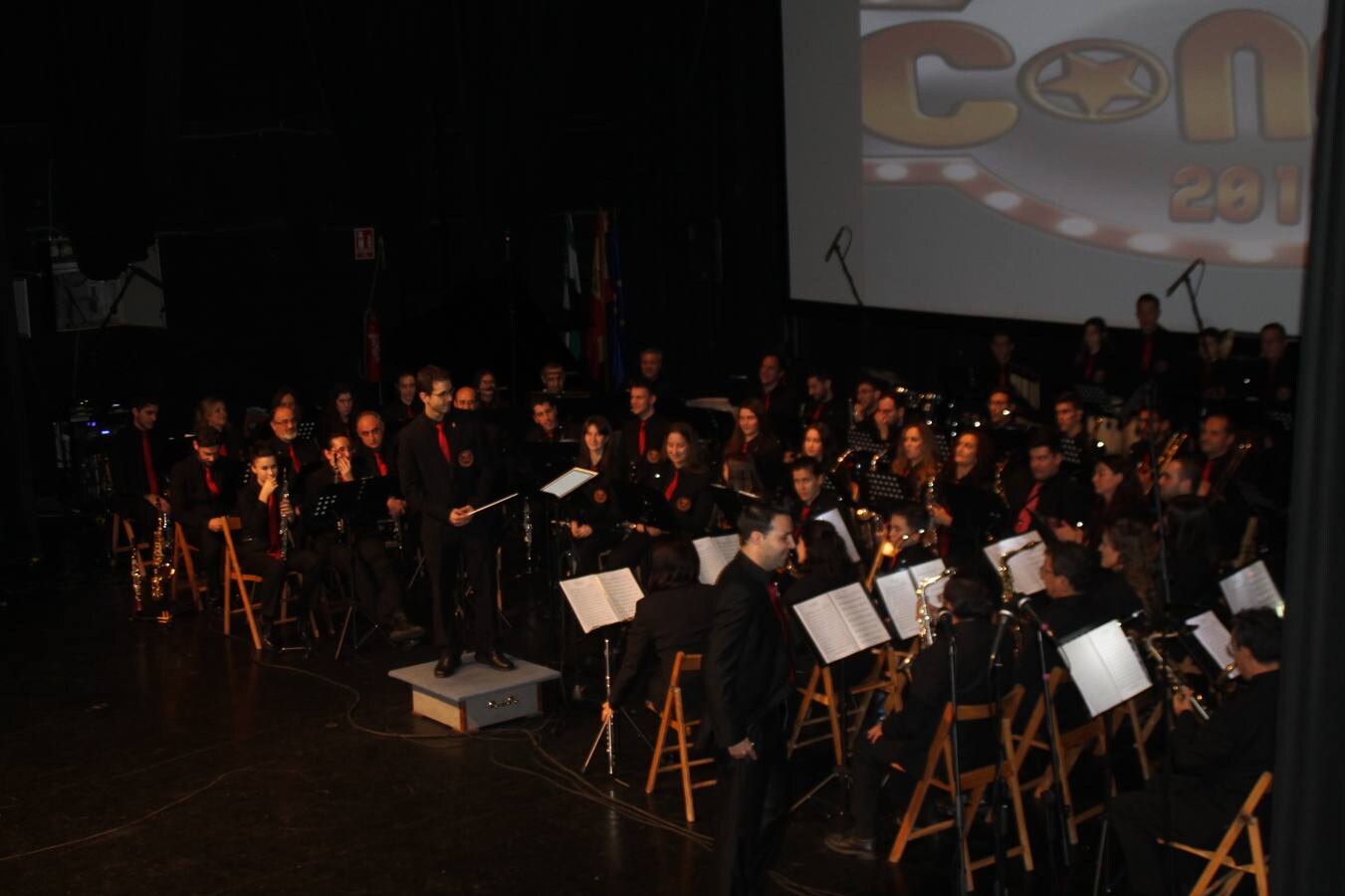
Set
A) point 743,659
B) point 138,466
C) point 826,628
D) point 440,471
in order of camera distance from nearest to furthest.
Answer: point 743,659 < point 826,628 < point 440,471 < point 138,466

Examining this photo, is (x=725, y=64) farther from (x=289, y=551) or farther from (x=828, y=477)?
(x=289, y=551)

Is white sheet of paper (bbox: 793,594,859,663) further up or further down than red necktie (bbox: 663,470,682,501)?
further down

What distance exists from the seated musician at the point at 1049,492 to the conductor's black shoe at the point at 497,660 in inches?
134

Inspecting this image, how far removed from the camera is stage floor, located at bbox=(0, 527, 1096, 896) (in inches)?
244

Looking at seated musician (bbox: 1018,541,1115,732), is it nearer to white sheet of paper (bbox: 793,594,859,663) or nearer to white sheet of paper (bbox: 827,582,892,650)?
white sheet of paper (bbox: 827,582,892,650)

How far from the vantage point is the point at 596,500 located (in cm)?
1030

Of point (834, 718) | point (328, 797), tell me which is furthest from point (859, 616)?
point (328, 797)

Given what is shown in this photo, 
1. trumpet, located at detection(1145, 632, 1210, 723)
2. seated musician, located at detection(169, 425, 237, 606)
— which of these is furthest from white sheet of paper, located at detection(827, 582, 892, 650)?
seated musician, located at detection(169, 425, 237, 606)

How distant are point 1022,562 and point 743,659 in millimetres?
2758

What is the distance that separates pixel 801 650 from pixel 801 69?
7.31m

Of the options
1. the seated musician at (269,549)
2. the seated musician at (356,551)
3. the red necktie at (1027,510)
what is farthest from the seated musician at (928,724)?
the seated musician at (269,549)

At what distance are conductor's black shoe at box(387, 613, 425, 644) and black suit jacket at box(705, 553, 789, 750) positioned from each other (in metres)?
4.92

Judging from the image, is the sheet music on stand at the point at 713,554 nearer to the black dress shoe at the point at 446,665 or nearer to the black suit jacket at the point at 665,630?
the black suit jacket at the point at 665,630

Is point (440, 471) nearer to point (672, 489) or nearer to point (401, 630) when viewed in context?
point (401, 630)
